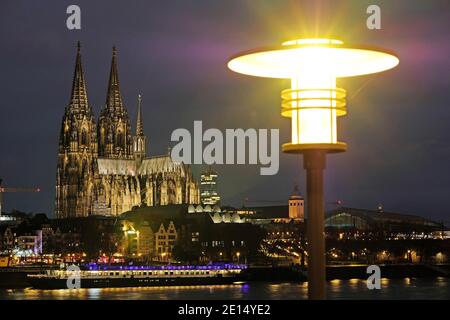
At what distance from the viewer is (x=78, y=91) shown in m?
66.7

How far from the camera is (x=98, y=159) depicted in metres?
69.2

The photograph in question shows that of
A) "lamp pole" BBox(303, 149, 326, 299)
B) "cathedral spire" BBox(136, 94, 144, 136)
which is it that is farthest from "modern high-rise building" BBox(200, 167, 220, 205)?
"lamp pole" BBox(303, 149, 326, 299)

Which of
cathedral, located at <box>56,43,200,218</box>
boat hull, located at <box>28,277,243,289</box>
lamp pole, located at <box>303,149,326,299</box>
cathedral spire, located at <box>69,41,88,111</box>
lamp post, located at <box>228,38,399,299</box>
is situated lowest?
boat hull, located at <box>28,277,243,289</box>

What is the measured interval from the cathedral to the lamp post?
63.4m

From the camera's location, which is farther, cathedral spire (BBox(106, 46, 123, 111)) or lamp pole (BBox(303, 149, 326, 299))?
cathedral spire (BBox(106, 46, 123, 111))

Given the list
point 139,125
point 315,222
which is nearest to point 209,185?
point 139,125

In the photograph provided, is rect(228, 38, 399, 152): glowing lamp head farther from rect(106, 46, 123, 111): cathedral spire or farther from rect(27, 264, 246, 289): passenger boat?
rect(106, 46, 123, 111): cathedral spire

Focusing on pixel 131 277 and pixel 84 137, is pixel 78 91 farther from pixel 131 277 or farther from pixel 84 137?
pixel 131 277

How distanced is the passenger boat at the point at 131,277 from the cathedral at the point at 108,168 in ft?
83.3

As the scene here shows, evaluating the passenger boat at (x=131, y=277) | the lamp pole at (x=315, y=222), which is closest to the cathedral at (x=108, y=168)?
the passenger boat at (x=131, y=277)

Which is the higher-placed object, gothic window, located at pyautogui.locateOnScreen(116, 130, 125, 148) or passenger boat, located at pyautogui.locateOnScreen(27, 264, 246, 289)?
gothic window, located at pyautogui.locateOnScreen(116, 130, 125, 148)

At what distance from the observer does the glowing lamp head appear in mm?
3502

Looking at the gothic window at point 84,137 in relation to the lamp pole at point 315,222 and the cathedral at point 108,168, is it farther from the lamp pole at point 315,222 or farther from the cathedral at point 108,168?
the lamp pole at point 315,222
